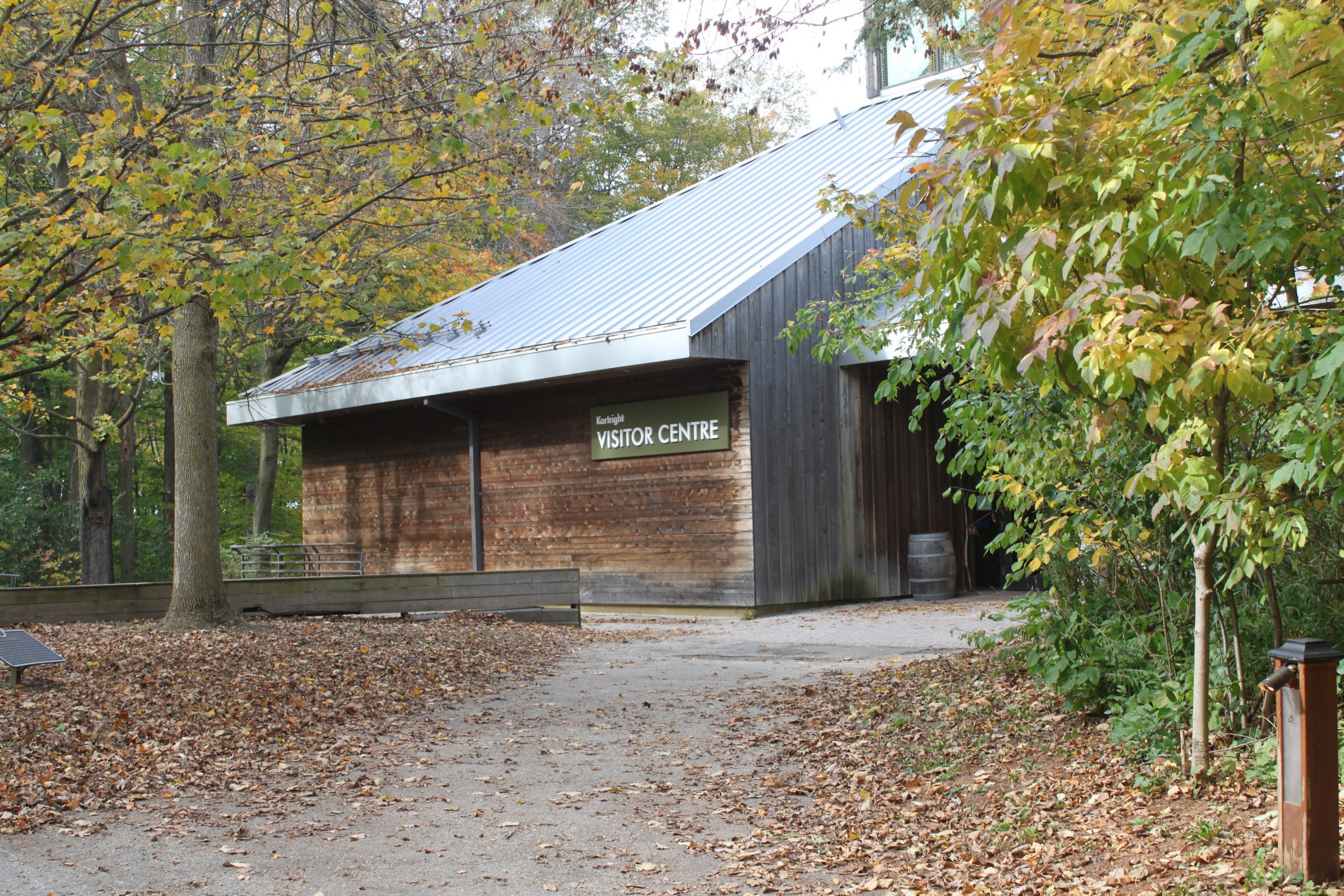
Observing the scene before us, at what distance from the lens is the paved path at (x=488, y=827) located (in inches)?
181

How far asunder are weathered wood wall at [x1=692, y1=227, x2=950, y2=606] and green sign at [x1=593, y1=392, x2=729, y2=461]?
0.57m

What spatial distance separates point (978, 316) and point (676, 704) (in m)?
5.15

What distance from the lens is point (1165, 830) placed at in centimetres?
452

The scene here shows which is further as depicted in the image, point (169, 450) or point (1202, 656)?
point (169, 450)

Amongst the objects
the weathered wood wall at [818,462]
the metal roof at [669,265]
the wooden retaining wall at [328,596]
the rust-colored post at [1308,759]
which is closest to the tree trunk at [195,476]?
the wooden retaining wall at [328,596]

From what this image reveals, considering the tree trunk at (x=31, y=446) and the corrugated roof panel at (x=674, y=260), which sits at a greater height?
the corrugated roof panel at (x=674, y=260)

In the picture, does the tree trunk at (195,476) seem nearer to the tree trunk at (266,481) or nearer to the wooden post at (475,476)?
the wooden post at (475,476)

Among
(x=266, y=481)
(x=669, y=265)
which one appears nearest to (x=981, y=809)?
(x=669, y=265)

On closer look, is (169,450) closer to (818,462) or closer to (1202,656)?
(818,462)

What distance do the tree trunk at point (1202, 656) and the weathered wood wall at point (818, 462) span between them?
9.63m

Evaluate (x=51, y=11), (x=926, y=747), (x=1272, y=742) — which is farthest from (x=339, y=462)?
(x=1272, y=742)

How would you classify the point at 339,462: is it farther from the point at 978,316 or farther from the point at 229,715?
the point at 978,316

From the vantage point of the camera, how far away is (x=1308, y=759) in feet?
12.8

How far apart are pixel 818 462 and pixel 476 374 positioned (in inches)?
196
